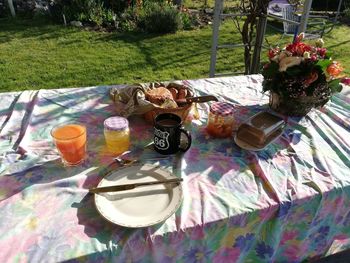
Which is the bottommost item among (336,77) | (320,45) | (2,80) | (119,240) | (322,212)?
(2,80)

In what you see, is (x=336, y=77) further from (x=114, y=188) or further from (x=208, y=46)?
(x=208, y=46)

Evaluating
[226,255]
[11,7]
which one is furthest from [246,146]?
[11,7]

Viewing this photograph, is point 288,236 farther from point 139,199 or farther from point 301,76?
point 301,76

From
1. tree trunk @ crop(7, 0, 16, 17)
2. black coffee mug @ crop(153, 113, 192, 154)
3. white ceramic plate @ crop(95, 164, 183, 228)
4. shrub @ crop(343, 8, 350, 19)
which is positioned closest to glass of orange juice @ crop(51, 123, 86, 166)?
white ceramic plate @ crop(95, 164, 183, 228)

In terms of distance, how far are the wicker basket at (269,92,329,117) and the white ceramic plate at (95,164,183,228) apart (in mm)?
745

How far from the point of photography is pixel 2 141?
1331mm

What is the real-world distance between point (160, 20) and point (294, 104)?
438 cm

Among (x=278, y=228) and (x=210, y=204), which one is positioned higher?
(x=210, y=204)

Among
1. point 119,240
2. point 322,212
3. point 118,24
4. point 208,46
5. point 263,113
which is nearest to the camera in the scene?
point 119,240

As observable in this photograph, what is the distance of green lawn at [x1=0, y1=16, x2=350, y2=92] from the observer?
4.02 m

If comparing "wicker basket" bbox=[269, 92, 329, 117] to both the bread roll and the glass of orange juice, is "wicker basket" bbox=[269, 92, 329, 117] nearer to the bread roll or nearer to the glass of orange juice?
the bread roll

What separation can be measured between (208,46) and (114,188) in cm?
447

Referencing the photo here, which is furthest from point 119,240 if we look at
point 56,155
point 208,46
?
point 208,46

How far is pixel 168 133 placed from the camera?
47.4 inches
